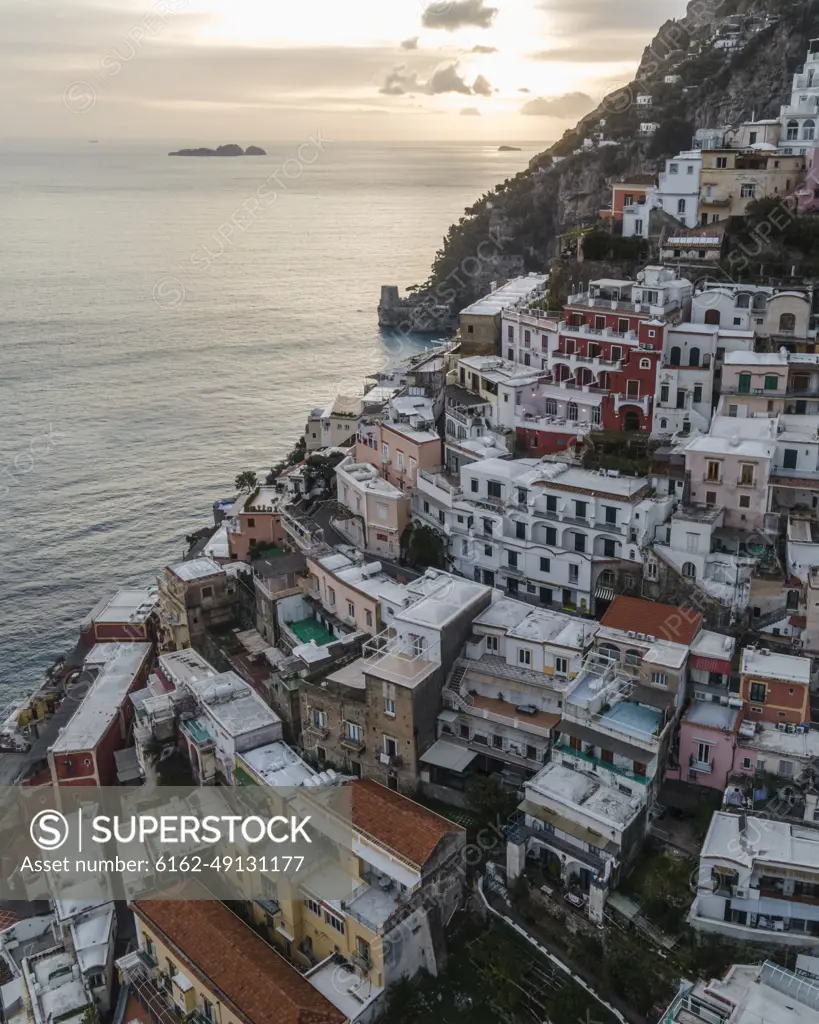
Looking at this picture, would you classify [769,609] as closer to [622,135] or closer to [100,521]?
[100,521]

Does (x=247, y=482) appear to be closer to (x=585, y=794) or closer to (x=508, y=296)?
(x=508, y=296)

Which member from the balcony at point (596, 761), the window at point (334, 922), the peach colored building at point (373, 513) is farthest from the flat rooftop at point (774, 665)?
the peach colored building at point (373, 513)

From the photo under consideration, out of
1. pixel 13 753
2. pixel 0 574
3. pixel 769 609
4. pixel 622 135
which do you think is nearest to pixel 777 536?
pixel 769 609

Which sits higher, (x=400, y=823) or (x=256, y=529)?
(x=256, y=529)

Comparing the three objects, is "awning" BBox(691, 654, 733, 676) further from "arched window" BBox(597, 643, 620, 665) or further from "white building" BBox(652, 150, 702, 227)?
"white building" BBox(652, 150, 702, 227)

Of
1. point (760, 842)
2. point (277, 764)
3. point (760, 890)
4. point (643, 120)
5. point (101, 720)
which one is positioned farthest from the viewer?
point (643, 120)

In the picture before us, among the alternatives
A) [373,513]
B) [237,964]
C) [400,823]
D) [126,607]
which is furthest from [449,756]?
[126,607]
